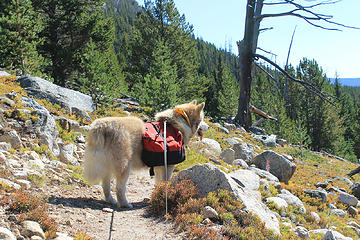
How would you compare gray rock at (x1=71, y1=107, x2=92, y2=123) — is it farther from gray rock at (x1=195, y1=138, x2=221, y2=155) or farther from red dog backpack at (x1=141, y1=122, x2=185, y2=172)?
red dog backpack at (x1=141, y1=122, x2=185, y2=172)

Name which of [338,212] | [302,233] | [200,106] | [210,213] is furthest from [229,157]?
[210,213]

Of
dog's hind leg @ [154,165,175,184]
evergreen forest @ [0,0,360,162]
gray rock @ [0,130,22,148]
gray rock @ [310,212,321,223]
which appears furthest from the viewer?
evergreen forest @ [0,0,360,162]

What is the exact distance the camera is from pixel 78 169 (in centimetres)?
611

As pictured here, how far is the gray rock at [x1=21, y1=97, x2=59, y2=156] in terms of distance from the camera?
19.9 ft

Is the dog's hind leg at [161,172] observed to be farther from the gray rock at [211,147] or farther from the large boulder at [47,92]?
the large boulder at [47,92]

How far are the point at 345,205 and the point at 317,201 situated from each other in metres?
1.67

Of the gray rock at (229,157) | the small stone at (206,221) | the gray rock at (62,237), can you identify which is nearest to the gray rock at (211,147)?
the gray rock at (229,157)

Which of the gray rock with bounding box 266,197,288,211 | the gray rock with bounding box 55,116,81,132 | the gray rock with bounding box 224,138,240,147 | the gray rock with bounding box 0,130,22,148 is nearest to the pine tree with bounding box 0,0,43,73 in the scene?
the gray rock with bounding box 55,116,81,132

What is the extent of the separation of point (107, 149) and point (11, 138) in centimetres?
235

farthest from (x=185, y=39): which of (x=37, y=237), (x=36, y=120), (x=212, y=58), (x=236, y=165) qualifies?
(x=212, y=58)

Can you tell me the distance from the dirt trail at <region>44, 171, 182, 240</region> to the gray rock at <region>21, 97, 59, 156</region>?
1546 mm

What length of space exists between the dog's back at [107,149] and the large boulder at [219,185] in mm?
1215

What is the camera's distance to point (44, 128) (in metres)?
6.16

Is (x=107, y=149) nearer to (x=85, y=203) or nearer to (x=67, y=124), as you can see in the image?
(x=85, y=203)
